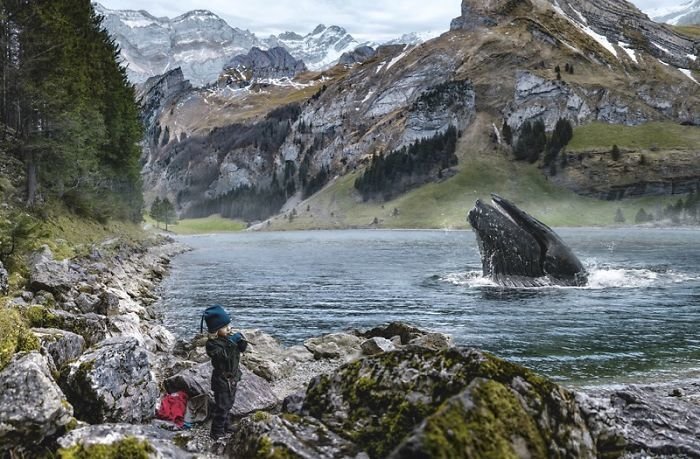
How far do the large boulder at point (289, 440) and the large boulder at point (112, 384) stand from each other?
2.79 meters

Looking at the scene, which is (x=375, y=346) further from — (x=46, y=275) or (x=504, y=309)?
(x=504, y=309)

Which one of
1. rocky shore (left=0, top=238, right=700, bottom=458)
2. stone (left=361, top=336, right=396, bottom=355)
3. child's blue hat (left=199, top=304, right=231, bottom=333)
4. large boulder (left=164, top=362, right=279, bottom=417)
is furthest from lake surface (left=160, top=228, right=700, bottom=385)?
child's blue hat (left=199, top=304, right=231, bottom=333)

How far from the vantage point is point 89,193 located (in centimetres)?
4906

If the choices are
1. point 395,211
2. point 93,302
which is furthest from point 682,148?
point 93,302

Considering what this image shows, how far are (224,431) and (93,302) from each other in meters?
12.7

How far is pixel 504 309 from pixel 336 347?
12635 mm

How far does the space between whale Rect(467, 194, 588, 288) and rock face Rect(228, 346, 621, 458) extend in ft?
83.7

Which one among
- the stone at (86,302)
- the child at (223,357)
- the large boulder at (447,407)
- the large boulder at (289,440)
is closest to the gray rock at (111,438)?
the large boulder at (289,440)

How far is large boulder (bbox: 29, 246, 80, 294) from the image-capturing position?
717 inches

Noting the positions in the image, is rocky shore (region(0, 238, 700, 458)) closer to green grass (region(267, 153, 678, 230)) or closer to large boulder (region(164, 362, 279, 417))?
large boulder (region(164, 362, 279, 417))

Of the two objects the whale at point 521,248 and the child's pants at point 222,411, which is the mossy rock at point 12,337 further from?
the whale at point 521,248

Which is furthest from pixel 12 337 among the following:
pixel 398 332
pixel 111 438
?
pixel 398 332

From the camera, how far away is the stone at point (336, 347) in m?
18.6

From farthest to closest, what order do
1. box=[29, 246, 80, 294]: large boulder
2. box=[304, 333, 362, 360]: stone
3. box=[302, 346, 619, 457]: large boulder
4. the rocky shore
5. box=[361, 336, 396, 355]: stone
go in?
box=[304, 333, 362, 360]: stone < box=[29, 246, 80, 294]: large boulder < box=[361, 336, 396, 355]: stone < the rocky shore < box=[302, 346, 619, 457]: large boulder
